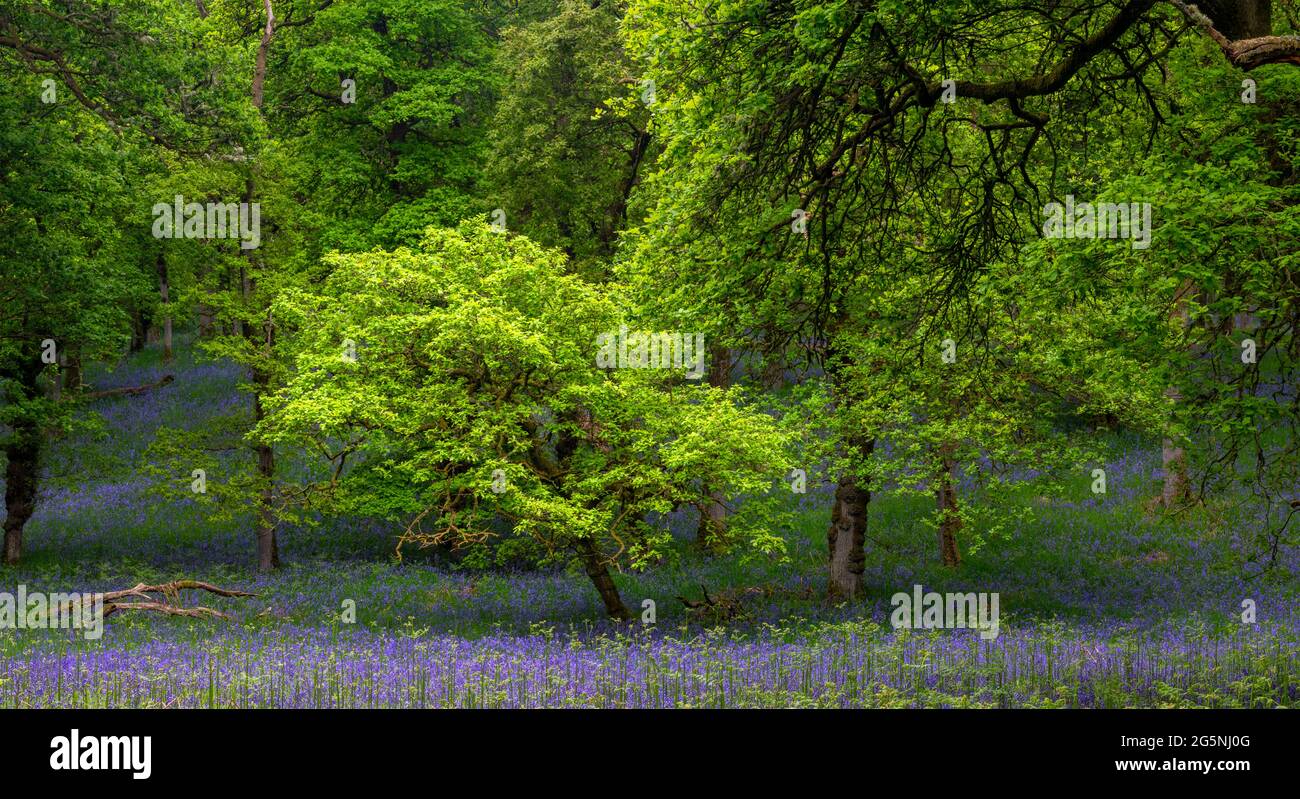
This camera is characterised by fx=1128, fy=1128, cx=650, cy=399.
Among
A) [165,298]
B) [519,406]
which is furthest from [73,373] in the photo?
[519,406]

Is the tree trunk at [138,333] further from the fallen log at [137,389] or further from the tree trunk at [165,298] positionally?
the fallen log at [137,389]

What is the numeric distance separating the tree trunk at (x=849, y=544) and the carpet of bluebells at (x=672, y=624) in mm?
532

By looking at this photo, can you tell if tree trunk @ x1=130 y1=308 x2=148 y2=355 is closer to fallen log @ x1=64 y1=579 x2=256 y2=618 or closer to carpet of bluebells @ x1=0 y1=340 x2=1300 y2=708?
carpet of bluebells @ x1=0 y1=340 x2=1300 y2=708

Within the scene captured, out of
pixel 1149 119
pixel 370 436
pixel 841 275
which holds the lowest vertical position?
pixel 370 436

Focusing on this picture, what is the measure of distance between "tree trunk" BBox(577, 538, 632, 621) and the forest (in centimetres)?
8

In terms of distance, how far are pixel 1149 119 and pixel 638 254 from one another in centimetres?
763

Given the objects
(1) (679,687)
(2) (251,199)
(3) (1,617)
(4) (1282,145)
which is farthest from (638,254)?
(2) (251,199)

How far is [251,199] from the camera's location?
30.7 meters

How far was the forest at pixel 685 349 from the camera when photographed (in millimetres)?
12625

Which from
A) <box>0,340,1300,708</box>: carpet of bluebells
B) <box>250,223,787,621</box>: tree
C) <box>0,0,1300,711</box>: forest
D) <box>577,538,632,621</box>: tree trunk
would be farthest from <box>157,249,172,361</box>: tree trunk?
<box>577,538,632,621</box>: tree trunk

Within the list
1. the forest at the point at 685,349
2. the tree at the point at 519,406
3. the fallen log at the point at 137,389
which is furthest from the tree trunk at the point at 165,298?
the tree at the point at 519,406

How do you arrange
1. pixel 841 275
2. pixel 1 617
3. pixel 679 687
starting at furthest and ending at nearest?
1. pixel 1 617
2. pixel 841 275
3. pixel 679 687

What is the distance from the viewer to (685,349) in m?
17.8

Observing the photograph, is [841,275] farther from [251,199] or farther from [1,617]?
[251,199]
